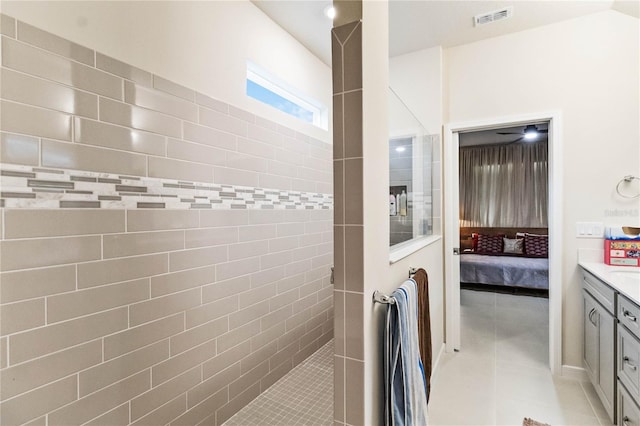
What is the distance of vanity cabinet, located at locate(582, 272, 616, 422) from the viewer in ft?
5.84

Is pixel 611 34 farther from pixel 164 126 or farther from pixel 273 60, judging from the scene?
pixel 164 126

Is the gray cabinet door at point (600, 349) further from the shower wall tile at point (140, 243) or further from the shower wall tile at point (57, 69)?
the shower wall tile at point (57, 69)

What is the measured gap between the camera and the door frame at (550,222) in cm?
240

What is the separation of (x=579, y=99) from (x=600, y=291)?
1443mm

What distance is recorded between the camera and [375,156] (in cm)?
113

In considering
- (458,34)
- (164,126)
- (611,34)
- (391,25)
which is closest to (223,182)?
(164,126)

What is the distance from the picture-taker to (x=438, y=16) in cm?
228

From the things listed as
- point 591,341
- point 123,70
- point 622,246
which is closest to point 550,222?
point 622,246

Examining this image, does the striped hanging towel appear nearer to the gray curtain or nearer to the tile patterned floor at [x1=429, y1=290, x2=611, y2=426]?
the tile patterned floor at [x1=429, y1=290, x2=611, y2=426]

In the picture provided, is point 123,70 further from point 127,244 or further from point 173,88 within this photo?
point 127,244

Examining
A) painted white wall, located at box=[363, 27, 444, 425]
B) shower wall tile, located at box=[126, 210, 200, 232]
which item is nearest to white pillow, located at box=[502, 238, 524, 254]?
painted white wall, located at box=[363, 27, 444, 425]

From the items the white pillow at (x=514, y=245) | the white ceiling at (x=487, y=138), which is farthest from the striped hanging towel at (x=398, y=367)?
the white pillow at (x=514, y=245)

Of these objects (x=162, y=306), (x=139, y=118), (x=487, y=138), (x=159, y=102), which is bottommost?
(x=162, y=306)

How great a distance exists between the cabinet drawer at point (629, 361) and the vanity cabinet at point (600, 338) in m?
0.09
